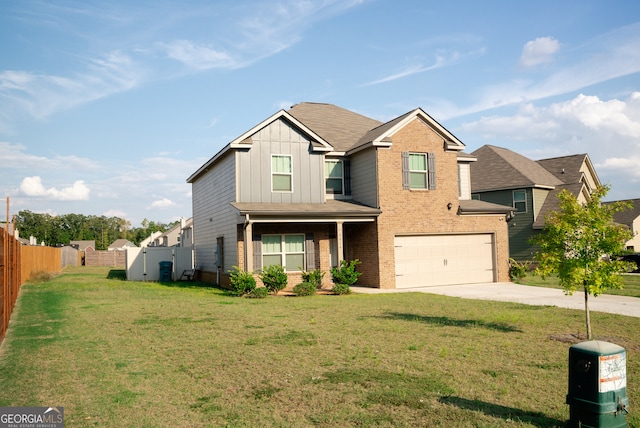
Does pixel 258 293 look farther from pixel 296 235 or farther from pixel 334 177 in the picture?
pixel 334 177

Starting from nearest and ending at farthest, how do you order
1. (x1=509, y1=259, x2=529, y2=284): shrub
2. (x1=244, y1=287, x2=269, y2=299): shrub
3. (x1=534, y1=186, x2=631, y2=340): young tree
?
(x1=534, y1=186, x2=631, y2=340): young tree
(x1=244, y1=287, x2=269, y2=299): shrub
(x1=509, y1=259, x2=529, y2=284): shrub

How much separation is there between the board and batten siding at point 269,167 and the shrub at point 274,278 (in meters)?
3.11

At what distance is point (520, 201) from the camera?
107ft

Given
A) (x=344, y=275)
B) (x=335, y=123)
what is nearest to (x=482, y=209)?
(x=344, y=275)

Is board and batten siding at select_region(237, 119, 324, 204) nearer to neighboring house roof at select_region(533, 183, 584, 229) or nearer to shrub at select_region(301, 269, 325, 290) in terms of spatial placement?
shrub at select_region(301, 269, 325, 290)

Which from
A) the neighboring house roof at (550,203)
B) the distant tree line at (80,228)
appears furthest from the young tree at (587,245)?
the distant tree line at (80,228)

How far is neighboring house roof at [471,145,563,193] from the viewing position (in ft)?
108

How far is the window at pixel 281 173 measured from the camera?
70.4ft

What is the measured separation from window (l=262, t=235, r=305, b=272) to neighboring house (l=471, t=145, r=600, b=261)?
16023mm

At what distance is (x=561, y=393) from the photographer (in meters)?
6.56

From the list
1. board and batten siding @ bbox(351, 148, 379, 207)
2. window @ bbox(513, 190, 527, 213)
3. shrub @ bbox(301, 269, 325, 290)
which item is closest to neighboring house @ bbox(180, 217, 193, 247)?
board and batten siding @ bbox(351, 148, 379, 207)

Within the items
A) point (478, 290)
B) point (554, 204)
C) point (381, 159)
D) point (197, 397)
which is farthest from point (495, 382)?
point (554, 204)

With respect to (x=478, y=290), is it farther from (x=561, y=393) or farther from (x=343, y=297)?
(x=561, y=393)

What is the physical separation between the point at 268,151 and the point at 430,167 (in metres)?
7.12
